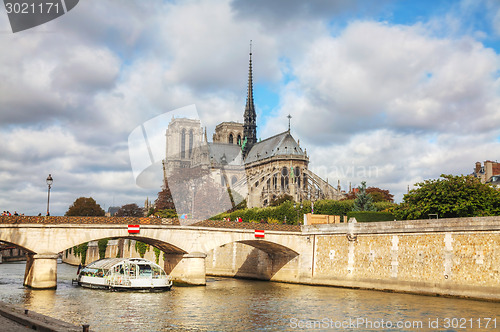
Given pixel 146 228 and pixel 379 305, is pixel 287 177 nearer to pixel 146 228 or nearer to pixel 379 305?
pixel 146 228

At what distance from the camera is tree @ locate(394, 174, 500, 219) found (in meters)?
40.2

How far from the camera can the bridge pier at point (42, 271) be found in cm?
3641

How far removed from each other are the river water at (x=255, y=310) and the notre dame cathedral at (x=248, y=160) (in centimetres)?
5928

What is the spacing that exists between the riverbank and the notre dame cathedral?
76.4 m

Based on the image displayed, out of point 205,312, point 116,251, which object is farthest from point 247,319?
point 116,251

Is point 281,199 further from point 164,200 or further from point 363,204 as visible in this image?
point 363,204

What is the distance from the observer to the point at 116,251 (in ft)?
243

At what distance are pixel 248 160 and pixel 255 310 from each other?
10266 cm

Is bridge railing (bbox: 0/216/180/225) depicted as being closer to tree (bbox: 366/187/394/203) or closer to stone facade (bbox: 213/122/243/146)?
tree (bbox: 366/187/394/203)

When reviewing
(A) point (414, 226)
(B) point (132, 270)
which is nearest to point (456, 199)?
(A) point (414, 226)

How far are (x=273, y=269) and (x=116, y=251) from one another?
32.0 metres

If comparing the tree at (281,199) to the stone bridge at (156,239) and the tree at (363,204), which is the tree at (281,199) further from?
the stone bridge at (156,239)

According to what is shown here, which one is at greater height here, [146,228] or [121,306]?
[146,228]

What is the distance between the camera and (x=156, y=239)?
4122cm
